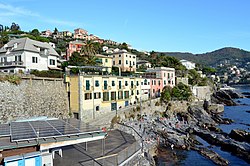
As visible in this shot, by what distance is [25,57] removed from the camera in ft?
121

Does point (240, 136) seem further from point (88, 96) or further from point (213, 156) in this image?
point (88, 96)

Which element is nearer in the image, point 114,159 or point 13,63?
point 114,159

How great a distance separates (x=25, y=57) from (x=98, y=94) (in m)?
13.9

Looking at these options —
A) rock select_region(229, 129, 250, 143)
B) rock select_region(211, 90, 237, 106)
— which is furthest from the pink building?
rock select_region(211, 90, 237, 106)

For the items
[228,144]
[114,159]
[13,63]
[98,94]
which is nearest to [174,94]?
[228,144]

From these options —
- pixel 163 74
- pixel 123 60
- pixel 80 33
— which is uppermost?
pixel 80 33

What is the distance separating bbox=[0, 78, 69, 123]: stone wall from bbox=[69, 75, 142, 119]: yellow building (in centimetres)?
177

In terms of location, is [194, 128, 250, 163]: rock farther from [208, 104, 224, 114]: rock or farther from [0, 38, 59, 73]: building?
[0, 38, 59, 73]: building

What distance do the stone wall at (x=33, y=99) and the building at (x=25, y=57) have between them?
6742 millimetres

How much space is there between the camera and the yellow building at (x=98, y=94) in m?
33.8

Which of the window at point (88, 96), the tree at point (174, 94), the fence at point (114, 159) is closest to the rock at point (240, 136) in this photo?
the tree at point (174, 94)

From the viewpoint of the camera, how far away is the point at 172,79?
63.3 m

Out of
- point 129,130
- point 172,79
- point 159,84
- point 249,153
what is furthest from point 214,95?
point 129,130

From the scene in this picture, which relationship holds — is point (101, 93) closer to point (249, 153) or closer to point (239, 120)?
point (249, 153)
